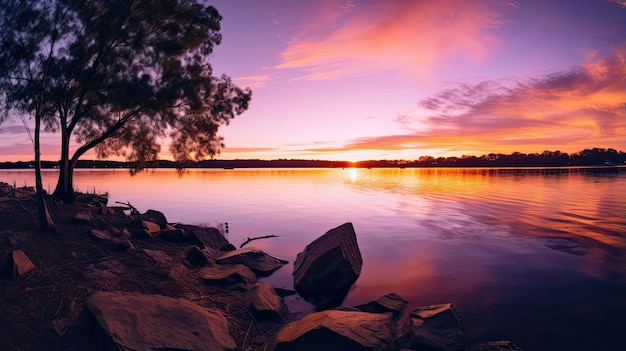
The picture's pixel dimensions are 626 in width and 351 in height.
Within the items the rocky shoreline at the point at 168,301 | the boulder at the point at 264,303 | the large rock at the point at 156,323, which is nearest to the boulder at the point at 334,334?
the rocky shoreline at the point at 168,301

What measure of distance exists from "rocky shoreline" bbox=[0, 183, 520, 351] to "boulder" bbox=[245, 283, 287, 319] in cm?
4

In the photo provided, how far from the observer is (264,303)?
36.9ft

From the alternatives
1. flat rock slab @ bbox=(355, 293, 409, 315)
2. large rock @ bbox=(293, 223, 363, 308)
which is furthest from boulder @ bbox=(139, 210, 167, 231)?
flat rock slab @ bbox=(355, 293, 409, 315)

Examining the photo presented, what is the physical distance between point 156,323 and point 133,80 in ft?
52.9

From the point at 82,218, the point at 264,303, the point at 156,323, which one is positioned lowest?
the point at 264,303

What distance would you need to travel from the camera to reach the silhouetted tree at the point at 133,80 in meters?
17.7

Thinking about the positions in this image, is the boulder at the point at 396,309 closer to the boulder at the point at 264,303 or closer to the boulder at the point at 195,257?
the boulder at the point at 264,303

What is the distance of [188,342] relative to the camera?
7.88 m

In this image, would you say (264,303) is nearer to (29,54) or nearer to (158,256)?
→ (158,256)

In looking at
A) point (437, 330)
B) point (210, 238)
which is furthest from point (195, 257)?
point (437, 330)

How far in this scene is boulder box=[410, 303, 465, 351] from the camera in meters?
9.12

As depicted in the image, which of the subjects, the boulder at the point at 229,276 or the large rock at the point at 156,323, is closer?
the large rock at the point at 156,323

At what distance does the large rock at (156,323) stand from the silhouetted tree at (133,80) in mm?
12290

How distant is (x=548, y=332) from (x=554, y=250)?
45.3ft
